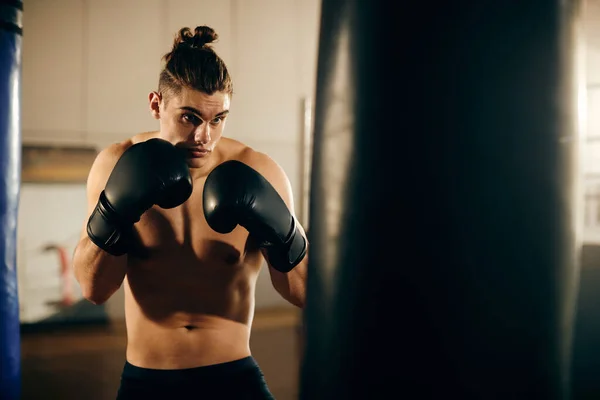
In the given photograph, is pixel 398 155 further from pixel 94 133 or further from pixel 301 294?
pixel 94 133

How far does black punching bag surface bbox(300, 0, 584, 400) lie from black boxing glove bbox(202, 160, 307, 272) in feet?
2.30

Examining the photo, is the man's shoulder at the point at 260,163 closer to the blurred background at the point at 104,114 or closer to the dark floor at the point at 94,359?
the dark floor at the point at 94,359

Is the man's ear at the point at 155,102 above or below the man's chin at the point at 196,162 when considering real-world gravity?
above

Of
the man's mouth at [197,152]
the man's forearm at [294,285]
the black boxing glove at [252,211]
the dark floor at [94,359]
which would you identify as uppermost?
the man's mouth at [197,152]

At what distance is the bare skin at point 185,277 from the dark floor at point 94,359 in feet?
4.78

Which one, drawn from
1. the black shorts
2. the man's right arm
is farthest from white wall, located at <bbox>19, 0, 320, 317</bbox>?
the black shorts

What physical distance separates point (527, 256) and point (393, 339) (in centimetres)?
17

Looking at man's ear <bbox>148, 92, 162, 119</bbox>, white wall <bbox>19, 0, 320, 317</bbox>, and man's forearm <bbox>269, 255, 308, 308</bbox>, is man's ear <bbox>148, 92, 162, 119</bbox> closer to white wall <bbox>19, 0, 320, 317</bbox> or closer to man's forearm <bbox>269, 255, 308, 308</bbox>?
man's forearm <bbox>269, 255, 308, 308</bbox>

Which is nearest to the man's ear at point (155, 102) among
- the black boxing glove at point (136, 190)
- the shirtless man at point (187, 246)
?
the shirtless man at point (187, 246)

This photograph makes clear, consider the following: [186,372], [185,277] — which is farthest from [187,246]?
[186,372]

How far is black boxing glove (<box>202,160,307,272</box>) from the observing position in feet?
3.90

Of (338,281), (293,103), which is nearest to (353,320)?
(338,281)

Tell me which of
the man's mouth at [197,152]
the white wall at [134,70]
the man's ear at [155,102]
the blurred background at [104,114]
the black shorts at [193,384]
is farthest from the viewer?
the white wall at [134,70]

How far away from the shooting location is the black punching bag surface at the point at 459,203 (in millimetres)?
498
